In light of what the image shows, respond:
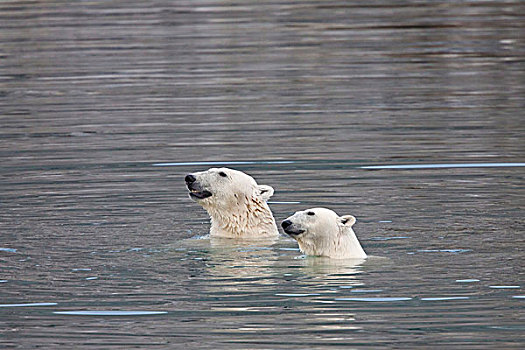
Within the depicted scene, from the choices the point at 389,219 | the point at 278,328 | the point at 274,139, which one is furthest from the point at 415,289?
the point at 274,139

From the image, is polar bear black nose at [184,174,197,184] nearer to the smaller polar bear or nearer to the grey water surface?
the grey water surface

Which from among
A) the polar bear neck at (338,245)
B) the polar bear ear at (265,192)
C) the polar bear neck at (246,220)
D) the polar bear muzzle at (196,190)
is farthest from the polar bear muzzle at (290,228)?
the polar bear muzzle at (196,190)

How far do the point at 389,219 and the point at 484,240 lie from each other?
3.74ft

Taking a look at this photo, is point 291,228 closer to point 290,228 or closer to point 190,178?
point 290,228

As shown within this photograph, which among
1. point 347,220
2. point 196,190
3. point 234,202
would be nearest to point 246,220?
point 234,202

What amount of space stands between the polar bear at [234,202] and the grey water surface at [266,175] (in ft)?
0.93

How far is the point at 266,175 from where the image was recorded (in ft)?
38.8

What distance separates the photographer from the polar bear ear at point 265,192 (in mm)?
9578

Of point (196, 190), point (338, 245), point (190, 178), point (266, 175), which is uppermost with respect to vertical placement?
point (190, 178)

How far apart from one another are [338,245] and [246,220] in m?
1.45

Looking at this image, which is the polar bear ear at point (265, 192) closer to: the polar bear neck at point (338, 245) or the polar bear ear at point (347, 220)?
the polar bear neck at point (338, 245)

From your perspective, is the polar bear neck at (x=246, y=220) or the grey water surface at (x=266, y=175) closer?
the grey water surface at (x=266, y=175)

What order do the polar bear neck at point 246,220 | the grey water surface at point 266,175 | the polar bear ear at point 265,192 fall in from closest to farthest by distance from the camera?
1. the grey water surface at point 266,175
2. the polar bear ear at point 265,192
3. the polar bear neck at point 246,220

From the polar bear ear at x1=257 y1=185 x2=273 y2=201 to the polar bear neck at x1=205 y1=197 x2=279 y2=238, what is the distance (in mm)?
60
